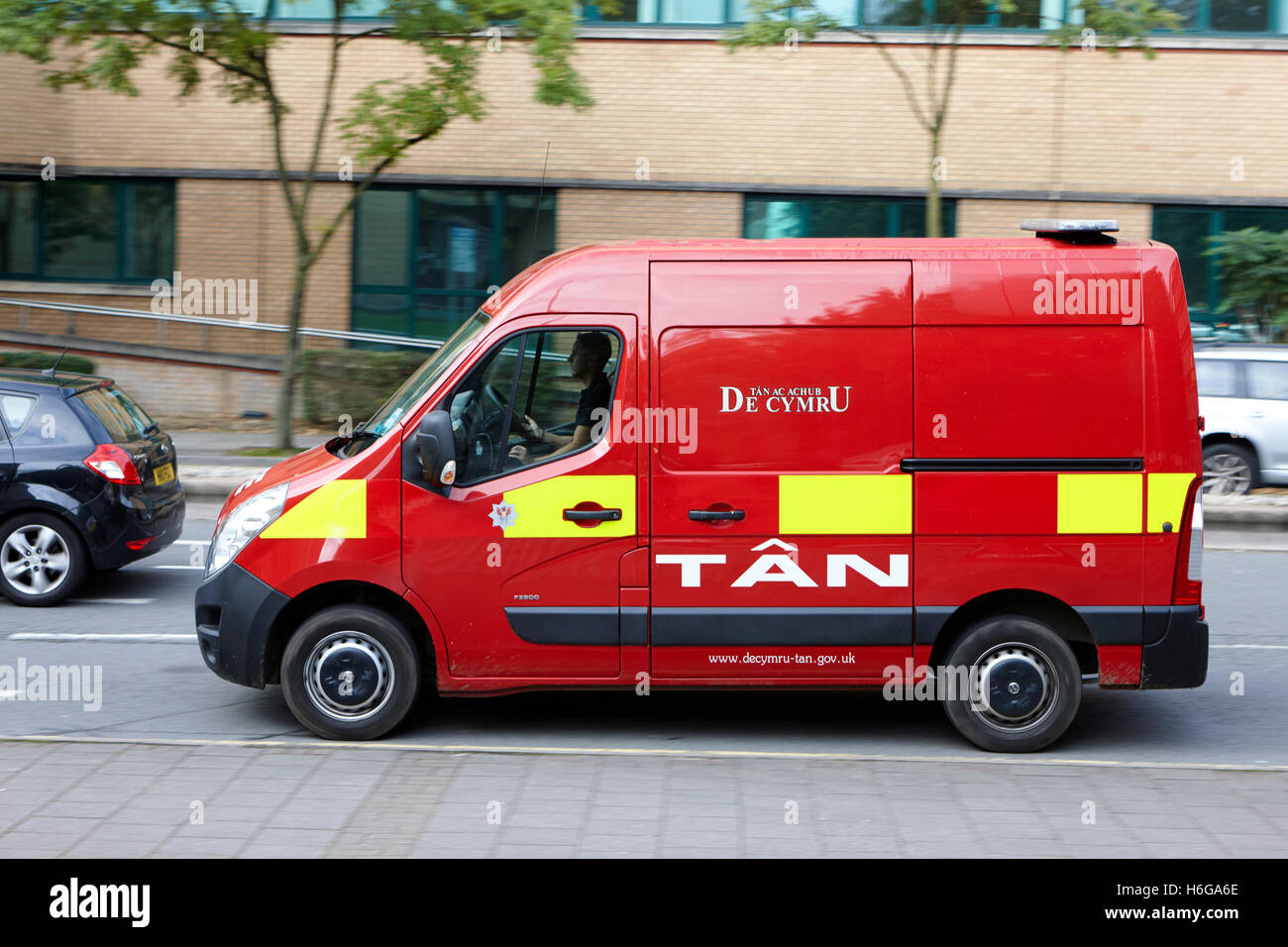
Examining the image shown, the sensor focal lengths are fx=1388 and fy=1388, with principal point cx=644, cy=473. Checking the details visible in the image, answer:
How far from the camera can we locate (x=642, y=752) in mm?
6293

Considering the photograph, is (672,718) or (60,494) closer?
(672,718)

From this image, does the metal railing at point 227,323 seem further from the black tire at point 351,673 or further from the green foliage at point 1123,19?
the black tire at point 351,673

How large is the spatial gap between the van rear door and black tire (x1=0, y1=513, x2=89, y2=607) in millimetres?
5018

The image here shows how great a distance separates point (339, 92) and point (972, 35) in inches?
371

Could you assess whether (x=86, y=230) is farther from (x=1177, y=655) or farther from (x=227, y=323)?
(x=1177, y=655)

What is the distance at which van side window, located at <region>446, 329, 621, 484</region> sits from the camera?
248 inches

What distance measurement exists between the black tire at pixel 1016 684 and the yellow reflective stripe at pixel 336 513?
2779 mm

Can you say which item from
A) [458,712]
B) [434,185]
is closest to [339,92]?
[434,185]

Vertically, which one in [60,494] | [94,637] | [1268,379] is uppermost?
[1268,379]

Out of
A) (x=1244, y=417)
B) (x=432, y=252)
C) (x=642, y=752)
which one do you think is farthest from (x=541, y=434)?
(x=432, y=252)

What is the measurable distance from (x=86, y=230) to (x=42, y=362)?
307cm

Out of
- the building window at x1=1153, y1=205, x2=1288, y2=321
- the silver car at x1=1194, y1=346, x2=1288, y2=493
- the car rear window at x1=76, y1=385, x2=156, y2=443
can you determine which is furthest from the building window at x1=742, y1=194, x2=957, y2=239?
the car rear window at x1=76, y1=385, x2=156, y2=443

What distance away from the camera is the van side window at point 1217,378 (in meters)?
14.7

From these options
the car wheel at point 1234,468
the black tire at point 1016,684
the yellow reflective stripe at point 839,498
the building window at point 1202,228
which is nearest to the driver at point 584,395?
the yellow reflective stripe at point 839,498
